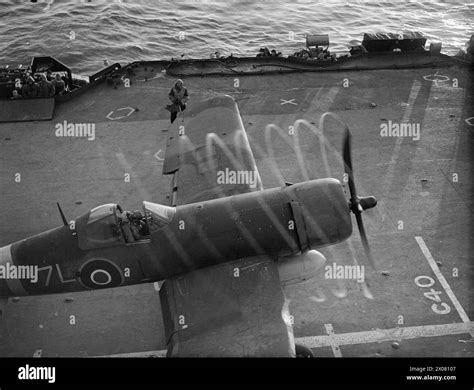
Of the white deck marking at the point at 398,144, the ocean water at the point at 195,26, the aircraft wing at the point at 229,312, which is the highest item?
the white deck marking at the point at 398,144

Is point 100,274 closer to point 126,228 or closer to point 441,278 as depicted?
point 126,228

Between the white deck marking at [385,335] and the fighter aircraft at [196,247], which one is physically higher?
the fighter aircraft at [196,247]

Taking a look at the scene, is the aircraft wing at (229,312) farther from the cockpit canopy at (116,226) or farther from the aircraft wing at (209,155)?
the aircraft wing at (209,155)

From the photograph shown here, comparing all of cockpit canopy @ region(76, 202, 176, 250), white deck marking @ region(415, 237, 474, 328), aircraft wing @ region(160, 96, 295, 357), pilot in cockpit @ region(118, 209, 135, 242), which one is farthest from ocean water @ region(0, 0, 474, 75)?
white deck marking @ region(415, 237, 474, 328)

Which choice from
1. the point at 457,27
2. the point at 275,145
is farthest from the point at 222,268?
the point at 457,27

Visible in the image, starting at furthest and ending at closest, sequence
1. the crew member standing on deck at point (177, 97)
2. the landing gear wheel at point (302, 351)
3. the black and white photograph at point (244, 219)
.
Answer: the crew member standing on deck at point (177, 97) → the landing gear wheel at point (302, 351) → the black and white photograph at point (244, 219)

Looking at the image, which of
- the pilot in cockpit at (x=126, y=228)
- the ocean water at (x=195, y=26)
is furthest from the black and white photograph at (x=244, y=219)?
the ocean water at (x=195, y=26)
